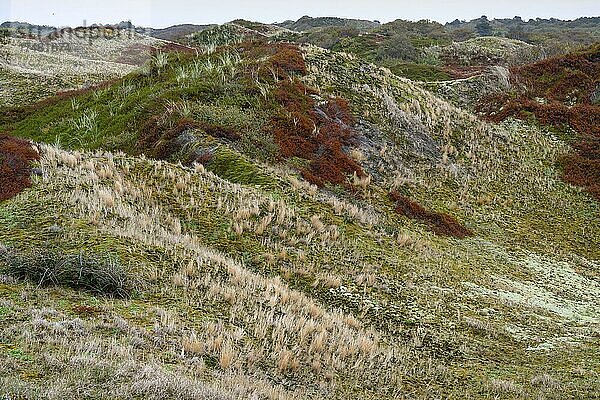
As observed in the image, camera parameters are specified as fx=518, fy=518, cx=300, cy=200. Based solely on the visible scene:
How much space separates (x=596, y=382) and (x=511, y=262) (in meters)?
10.1

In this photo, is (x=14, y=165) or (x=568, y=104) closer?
(x=14, y=165)

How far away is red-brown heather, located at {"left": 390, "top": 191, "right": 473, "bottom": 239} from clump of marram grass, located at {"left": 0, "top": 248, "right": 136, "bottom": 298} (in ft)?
48.4

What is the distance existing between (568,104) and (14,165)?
41549mm

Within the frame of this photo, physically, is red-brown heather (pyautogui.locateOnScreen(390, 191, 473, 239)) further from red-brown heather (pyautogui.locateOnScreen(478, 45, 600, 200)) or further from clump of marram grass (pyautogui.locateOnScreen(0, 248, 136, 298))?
A: clump of marram grass (pyautogui.locateOnScreen(0, 248, 136, 298))

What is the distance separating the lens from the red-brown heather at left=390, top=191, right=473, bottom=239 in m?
22.1

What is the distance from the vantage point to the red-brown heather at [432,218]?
22092mm

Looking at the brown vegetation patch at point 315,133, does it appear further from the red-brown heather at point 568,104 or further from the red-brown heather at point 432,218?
the red-brown heather at point 568,104

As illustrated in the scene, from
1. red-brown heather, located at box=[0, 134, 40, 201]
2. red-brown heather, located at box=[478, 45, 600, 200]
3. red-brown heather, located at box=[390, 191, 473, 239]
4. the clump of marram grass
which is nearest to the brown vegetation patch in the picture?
red-brown heather, located at box=[390, 191, 473, 239]

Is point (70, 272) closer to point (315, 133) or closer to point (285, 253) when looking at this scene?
point (285, 253)

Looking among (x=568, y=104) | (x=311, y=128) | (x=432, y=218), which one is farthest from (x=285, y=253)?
(x=568, y=104)

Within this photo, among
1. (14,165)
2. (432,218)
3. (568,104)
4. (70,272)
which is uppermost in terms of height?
(568,104)

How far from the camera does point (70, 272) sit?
9.94 metres

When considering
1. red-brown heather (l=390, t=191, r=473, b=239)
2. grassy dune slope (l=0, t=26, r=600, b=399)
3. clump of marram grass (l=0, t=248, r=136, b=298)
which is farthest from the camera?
red-brown heather (l=390, t=191, r=473, b=239)

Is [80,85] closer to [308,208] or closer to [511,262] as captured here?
[308,208]
